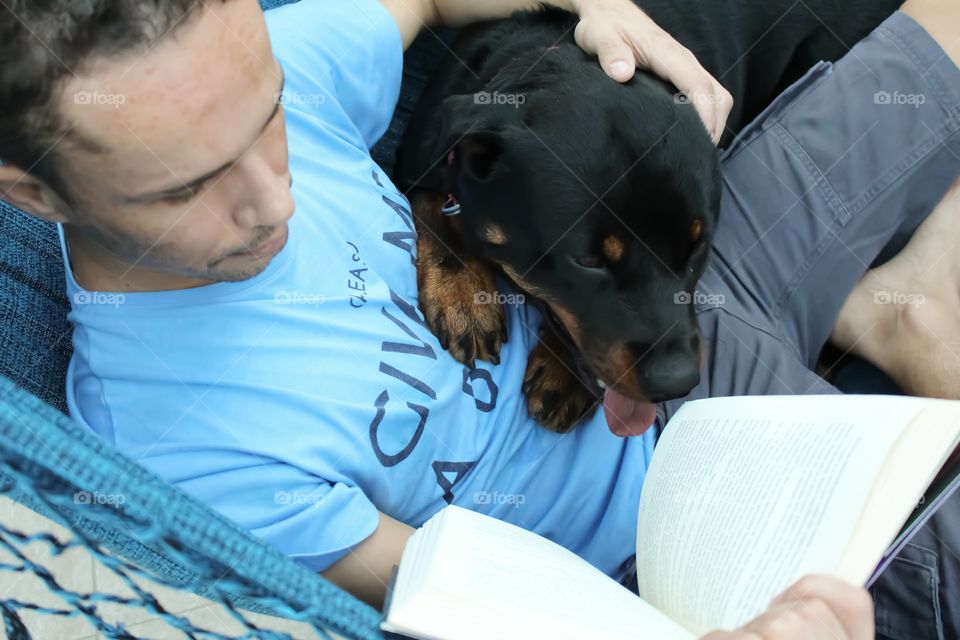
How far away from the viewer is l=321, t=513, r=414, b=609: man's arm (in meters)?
1.10

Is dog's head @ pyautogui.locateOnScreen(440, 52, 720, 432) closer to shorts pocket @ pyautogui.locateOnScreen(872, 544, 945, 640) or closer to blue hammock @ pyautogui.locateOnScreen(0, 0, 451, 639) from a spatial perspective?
shorts pocket @ pyautogui.locateOnScreen(872, 544, 945, 640)

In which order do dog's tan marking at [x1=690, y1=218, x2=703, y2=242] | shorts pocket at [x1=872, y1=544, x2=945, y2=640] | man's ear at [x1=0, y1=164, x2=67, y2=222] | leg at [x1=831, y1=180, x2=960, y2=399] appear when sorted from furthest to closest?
leg at [x1=831, y1=180, x2=960, y2=399] < dog's tan marking at [x1=690, y1=218, x2=703, y2=242] < shorts pocket at [x1=872, y1=544, x2=945, y2=640] < man's ear at [x1=0, y1=164, x2=67, y2=222]

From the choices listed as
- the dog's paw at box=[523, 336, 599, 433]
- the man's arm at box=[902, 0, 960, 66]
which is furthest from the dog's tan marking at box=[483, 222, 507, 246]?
the man's arm at box=[902, 0, 960, 66]

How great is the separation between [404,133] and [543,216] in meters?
0.66

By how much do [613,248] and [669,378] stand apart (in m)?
0.26

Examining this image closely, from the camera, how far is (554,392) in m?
1.44

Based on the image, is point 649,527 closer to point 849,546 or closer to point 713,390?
point 849,546

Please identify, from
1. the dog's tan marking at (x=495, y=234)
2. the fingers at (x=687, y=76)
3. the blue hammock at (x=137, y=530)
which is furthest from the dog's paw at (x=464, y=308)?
the blue hammock at (x=137, y=530)

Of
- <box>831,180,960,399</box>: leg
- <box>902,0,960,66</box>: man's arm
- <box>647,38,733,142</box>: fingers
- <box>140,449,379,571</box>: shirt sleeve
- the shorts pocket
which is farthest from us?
<box>902,0,960,66</box>: man's arm

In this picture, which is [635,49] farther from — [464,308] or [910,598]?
[910,598]

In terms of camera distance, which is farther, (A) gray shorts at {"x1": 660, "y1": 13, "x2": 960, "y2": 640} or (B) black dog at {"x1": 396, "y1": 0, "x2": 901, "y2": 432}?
(A) gray shorts at {"x1": 660, "y1": 13, "x2": 960, "y2": 640}

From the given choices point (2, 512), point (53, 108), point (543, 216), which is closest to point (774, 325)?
point (543, 216)

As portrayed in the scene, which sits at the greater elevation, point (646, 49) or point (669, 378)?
point (646, 49)

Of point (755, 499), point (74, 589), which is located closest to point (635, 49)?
point (755, 499)
